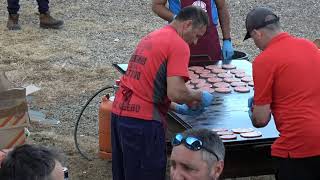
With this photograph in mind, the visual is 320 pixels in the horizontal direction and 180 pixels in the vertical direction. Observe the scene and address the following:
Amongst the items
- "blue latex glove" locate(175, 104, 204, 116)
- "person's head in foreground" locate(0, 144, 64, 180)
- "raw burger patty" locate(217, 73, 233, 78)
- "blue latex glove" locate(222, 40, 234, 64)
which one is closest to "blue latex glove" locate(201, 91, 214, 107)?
"blue latex glove" locate(175, 104, 204, 116)

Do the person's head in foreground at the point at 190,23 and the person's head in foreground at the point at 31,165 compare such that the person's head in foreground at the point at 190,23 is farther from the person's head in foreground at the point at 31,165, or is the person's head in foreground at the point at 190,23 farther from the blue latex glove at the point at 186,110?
A: the person's head in foreground at the point at 31,165

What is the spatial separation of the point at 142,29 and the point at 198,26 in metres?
6.56

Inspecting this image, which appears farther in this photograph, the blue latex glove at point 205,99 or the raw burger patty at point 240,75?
the raw burger patty at point 240,75

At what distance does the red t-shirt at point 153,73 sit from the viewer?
405cm

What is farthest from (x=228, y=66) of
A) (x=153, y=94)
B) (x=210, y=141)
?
(x=210, y=141)

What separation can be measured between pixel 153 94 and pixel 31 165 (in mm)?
1758

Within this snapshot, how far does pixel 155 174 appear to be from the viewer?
4.24 m

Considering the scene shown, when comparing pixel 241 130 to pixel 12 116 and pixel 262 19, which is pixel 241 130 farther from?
pixel 12 116

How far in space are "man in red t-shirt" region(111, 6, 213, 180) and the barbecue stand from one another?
0.19m

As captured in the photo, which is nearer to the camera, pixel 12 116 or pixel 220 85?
pixel 12 116

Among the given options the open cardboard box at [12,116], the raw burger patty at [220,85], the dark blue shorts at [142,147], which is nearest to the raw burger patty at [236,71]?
the raw burger patty at [220,85]

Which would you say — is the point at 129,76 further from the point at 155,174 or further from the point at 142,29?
the point at 142,29

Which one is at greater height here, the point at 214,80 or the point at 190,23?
the point at 190,23

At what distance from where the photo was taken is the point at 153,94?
4180mm
